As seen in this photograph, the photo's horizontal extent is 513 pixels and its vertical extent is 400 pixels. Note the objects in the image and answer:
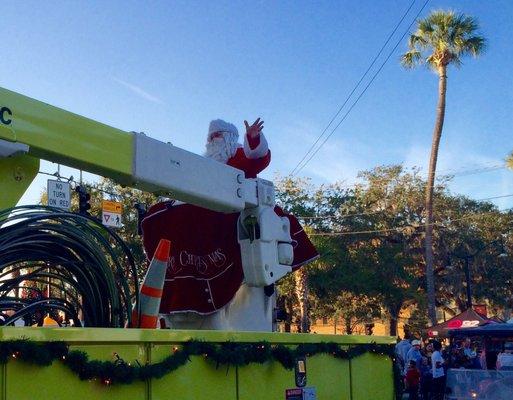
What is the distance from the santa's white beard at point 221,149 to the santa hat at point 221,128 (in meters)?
0.08

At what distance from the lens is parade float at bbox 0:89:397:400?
2971 mm

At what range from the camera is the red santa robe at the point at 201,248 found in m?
5.61

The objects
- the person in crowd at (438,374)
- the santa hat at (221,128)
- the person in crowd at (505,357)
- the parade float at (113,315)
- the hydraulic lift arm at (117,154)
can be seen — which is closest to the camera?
the parade float at (113,315)

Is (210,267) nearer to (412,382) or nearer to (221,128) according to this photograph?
(221,128)

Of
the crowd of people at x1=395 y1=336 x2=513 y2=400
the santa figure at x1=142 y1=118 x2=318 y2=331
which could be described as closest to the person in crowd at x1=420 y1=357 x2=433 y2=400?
the crowd of people at x1=395 y1=336 x2=513 y2=400

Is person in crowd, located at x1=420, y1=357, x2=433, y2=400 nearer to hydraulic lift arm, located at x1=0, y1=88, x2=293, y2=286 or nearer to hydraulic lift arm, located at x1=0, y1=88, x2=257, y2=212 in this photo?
hydraulic lift arm, located at x1=0, y1=88, x2=293, y2=286

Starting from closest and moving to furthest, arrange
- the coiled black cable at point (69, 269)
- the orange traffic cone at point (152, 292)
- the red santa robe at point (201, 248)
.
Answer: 1. the coiled black cable at point (69, 269)
2. the orange traffic cone at point (152, 292)
3. the red santa robe at point (201, 248)

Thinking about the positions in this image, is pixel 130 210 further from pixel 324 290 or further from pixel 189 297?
pixel 189 297

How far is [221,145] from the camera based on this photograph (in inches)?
261

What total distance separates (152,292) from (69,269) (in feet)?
1.69

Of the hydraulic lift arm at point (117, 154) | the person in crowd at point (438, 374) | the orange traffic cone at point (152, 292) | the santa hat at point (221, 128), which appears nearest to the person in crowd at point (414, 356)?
the person in crowd at point (438, 374)

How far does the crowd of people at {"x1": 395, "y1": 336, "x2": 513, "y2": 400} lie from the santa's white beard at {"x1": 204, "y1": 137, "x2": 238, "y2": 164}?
9.42 m

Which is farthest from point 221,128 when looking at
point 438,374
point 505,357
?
point 438,374

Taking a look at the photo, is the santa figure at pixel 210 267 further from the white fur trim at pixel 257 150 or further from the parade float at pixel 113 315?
the parade float at pixel 113 315
